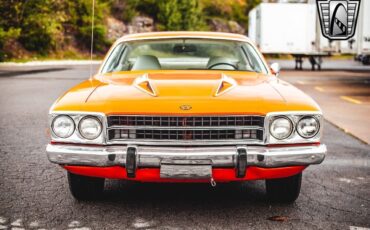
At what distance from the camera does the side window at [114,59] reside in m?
5.12

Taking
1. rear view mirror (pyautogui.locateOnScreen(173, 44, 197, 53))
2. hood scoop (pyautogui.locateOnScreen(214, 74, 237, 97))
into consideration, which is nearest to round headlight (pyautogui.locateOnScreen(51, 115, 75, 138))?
hood scoop (pyautogui.locateOnScreen(214, 74, 237, 97))

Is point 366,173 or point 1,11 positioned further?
point 1,11

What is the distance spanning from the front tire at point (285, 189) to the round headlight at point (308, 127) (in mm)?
451

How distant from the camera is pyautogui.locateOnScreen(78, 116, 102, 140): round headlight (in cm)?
364

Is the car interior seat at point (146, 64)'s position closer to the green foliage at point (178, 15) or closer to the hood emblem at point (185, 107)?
the hood emblem at point (185, 107)

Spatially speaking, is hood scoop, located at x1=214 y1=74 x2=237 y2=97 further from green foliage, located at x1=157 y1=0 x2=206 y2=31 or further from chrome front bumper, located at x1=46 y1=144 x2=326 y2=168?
green foliage, located at x1=157 y1=0 x2=206 y2=31

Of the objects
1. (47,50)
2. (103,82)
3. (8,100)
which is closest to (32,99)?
(8,100)

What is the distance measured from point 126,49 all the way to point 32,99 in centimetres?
694

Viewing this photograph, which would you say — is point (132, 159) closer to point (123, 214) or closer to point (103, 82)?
point (123, 214)

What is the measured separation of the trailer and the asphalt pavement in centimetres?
1825

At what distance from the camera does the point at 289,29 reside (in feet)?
78.7

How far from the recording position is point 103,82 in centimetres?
436

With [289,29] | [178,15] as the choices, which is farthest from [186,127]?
[178,15]

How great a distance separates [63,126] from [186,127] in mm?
876
